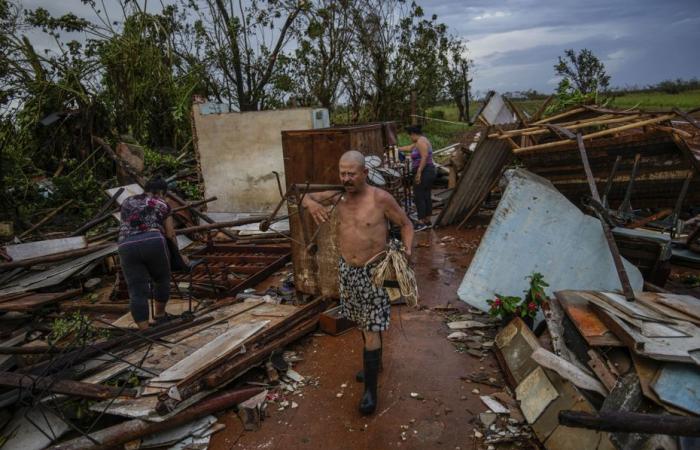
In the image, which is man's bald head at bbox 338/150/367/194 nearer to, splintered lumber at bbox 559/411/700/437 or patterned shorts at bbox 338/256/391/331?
patterned shorts at bbox 338/256/391/331

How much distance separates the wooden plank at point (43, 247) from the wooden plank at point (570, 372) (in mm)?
7771

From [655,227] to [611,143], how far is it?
1.83 meters

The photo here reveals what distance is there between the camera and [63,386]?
3.77 metres

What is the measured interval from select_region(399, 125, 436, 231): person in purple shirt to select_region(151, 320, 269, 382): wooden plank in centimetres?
544

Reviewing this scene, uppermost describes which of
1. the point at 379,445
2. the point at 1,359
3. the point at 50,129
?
the point at 50,129

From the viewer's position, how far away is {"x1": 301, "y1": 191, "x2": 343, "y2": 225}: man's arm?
4.33m

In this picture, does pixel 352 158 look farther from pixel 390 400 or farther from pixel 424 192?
pixel 424 192

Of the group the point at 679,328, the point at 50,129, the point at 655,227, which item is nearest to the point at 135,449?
the point at 679,328

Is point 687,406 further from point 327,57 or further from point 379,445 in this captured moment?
point 327,57

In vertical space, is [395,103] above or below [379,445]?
above

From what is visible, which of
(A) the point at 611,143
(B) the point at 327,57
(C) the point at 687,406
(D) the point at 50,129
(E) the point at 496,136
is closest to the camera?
(C) the point at 687,406

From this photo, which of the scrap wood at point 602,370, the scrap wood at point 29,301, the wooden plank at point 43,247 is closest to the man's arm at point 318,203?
the scrap wood at point 602,370

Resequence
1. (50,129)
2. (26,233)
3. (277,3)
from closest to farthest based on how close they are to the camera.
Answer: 1. (26,233)
2. (50,129)
3. (277,3)

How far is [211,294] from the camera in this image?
6.67 m
